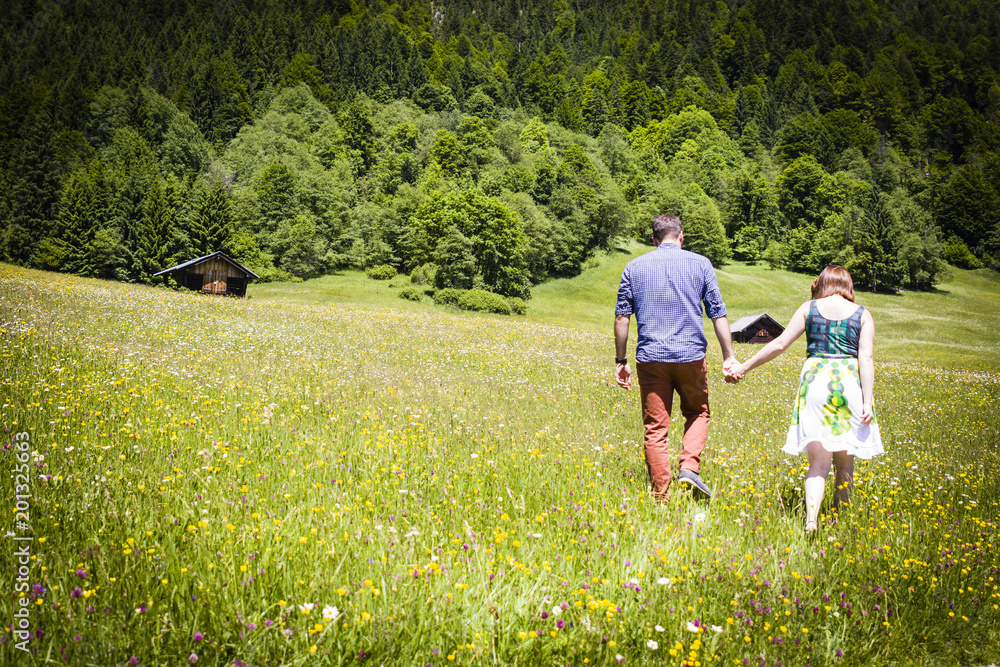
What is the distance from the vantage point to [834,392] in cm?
494

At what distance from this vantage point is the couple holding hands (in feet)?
16.1

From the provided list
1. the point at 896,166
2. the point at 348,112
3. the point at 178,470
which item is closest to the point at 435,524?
the point at 178,470

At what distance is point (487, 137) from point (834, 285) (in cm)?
10942

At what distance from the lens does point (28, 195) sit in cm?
7056

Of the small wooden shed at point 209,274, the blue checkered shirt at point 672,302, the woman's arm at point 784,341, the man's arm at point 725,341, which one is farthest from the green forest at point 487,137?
the woman's arm at point 784,341

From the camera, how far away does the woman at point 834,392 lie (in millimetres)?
4863

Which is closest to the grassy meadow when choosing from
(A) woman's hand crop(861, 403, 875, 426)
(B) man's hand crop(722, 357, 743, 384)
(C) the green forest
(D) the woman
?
(D) the woman

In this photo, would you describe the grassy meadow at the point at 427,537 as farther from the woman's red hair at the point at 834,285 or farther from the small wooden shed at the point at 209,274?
the small wooden shed at the point at 209,274

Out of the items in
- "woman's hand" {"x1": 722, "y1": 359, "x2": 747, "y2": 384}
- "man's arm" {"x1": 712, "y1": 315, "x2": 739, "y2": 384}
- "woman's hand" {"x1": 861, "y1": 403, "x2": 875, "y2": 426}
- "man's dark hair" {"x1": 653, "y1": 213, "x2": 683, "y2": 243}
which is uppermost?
"man's dark hair" {"x1": 653, "y1": 213, "x2": 683, "y2": 243}

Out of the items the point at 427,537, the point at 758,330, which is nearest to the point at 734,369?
the point at 427,537

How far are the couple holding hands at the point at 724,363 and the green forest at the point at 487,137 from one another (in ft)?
201

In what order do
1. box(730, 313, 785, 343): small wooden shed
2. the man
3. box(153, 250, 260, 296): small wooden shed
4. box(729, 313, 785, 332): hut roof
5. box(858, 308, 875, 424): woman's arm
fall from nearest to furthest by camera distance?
box(858, 308, 875, 424): woman's arm, the man, box(153, 250, 260, 296): small wooden shed, box(729, 313, 785, 332): hut roof, box(730, 313, 785, 343): small wooden shed

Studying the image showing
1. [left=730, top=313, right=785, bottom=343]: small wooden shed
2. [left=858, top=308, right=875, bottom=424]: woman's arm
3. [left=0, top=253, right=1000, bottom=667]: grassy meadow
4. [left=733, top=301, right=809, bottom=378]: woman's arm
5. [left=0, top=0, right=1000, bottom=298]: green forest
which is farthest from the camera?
[left=0, top=0, right=1000, bottom=298]: green forest

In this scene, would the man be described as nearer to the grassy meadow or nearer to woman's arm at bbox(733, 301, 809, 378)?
woman's arm at bbox(733, 301, 809, 378)
